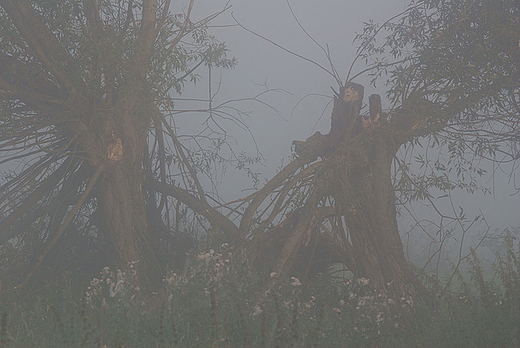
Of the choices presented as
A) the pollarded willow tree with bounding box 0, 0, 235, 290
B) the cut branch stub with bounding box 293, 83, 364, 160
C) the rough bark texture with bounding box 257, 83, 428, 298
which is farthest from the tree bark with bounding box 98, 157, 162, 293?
the cut branch stub with bounding box 293, 83, 364, 160

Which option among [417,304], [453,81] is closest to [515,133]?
[453,81]

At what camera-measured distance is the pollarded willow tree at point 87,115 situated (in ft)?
21.4

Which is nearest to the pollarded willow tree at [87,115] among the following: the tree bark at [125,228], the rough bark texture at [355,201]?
the tree bark at [125,228]

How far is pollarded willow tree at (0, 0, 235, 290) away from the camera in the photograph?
21.4 ft

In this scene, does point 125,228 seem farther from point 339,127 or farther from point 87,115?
point 339,127

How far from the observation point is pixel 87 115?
22.7ft

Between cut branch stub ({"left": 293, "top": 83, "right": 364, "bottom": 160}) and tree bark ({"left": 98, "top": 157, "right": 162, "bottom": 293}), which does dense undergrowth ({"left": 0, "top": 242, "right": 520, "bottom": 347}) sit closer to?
tree bark ({"left": 98, "top": 157, "right": 162, "bottom": 293})

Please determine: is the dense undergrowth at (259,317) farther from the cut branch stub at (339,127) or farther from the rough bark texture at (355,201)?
the cut branch stub at (339,127)

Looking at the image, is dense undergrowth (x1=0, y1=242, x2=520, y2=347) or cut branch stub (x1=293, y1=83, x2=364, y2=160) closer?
dense undergrowth (x1=0, y1=242, x2=520, y2=347)

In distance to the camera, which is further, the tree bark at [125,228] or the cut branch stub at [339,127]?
the cut branch stub at [339,127]

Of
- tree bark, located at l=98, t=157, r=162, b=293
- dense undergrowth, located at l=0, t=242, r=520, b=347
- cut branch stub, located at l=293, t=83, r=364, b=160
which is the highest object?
cut branch stub, located at l=293, t=83, r=364, b=160

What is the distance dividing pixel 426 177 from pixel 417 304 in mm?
1898

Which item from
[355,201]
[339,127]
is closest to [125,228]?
[355,201]

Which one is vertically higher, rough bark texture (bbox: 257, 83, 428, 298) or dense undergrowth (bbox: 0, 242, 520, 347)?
rough bark texture (bbox: 257, 83, 428, 298)
